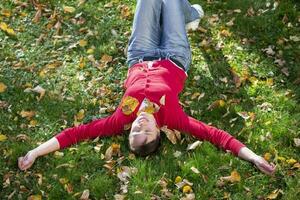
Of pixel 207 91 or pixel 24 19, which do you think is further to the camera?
pixel 24 19

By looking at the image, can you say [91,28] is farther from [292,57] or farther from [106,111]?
[292,57]

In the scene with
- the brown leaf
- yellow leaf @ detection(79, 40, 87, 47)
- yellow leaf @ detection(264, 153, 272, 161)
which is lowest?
yellow leaf @ detection(264, 153, 272, 161)

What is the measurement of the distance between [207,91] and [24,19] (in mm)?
3024

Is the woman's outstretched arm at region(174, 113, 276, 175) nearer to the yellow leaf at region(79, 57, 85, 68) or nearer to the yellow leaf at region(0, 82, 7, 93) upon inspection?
the yellow leaf at region(79, 57, 85, 68)

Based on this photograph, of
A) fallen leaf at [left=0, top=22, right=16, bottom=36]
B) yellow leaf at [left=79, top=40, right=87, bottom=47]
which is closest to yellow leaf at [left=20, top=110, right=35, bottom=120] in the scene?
yellow leaf at [left=79, top=40, right=87, bottom=47]

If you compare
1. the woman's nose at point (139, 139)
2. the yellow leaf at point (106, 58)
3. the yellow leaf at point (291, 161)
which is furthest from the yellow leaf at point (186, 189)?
the yellow leaf at point (106, 58)

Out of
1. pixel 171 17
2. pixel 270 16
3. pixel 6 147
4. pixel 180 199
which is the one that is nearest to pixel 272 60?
pixel 270 16

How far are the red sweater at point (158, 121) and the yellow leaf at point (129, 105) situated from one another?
31 millimetres

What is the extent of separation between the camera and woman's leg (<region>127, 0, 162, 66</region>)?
224 inches

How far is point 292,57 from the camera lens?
6254 millimetres

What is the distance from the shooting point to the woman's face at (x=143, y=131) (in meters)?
4.72

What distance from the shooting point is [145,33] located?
5.71m

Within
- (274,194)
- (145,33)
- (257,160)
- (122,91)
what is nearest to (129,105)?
(122,91)

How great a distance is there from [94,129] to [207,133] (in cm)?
120
